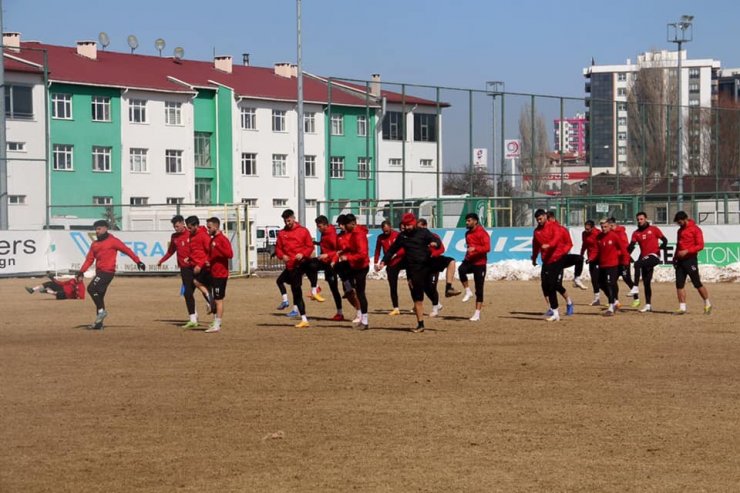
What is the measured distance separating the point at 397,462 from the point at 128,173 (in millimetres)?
58517

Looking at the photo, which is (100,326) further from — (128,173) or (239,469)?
(128,173)

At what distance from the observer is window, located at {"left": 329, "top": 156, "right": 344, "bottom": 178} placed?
44719 millimetres

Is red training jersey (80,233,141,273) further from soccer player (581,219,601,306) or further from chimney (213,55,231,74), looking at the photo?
chimney (213,55,231,74)

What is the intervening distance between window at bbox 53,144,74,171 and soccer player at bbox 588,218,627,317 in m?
43.4

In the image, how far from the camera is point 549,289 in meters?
22.6

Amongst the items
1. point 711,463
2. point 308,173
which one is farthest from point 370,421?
point 308,173

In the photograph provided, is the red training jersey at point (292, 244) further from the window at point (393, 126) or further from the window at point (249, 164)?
the window at point (249, 164)

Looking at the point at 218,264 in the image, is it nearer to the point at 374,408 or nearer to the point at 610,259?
the point at 610,259

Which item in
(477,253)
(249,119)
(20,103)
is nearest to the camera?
(477,253)

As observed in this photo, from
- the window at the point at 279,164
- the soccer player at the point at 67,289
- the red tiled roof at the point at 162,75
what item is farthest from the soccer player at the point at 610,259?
the window at the point at 279,164

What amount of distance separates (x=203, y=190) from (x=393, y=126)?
26.1m

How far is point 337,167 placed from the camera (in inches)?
1786

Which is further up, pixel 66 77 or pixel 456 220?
pixel 66 77

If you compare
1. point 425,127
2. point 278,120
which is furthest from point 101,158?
point 425,127
